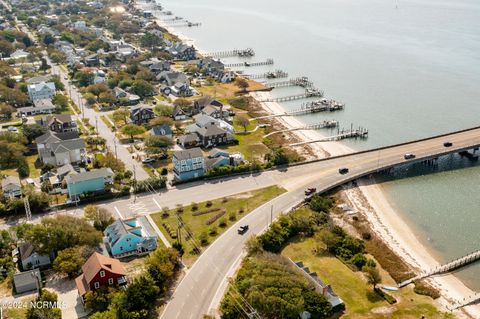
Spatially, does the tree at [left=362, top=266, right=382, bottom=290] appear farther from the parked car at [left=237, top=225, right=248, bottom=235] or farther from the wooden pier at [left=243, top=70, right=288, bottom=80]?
the wooden pier at [left=243, top=70, right=288, bottom=80]

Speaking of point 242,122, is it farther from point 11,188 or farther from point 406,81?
point 406,81

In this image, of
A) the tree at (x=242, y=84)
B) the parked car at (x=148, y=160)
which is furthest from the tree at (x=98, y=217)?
the tree at (x=242, y=84)

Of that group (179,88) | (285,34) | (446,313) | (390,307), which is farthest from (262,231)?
(285,34)

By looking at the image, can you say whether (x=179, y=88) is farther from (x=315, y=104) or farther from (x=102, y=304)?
(x=102, y=304)

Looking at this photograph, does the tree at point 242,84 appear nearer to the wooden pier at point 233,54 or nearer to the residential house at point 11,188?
the wooden pier at point 233,54

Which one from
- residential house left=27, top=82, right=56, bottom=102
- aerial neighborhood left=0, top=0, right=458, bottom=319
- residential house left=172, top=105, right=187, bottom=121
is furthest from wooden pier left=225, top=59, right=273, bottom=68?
residential house left=27, top=82, right=56, bottom=102
